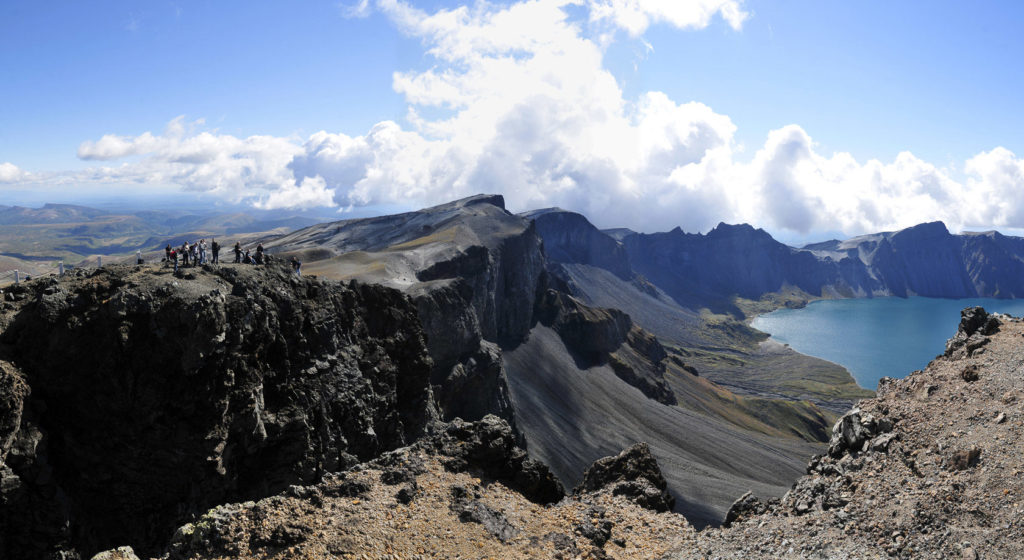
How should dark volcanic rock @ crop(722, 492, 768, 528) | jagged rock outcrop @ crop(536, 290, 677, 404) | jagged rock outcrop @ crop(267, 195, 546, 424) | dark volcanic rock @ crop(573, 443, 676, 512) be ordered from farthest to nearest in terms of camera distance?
jagged rock outcrop @ crop(536, 290, 677, 404) < jagged rock outcrop @ crop(267, 195, 546, 424) < dark volcanic rock @ crop(573, 443, 676, 512) < dark volcanic rock @ crop(722, 492, 768, 528)

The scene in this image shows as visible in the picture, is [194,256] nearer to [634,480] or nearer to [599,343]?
[634,480]

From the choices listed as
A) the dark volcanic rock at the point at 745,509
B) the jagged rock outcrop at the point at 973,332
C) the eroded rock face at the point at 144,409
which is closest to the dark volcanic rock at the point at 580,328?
the eroded rock face at the point at 144,409

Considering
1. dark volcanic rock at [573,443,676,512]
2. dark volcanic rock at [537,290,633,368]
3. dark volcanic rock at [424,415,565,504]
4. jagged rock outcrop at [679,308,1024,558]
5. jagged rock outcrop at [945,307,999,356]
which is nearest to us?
jagged rock outcrop at [679,308,1024,558]

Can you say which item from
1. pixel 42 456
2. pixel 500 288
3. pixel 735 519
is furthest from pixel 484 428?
pixel 500 288

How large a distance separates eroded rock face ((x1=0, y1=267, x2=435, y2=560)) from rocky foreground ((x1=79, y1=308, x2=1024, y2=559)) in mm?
13816

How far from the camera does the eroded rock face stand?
87.0 ft

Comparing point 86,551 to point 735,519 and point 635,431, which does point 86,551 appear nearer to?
point 735,519

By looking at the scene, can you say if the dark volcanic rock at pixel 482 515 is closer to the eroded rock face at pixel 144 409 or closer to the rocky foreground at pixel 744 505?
the rocky foreground at pixel 744 505

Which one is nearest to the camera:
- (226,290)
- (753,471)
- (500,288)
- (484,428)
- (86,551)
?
(484,428)

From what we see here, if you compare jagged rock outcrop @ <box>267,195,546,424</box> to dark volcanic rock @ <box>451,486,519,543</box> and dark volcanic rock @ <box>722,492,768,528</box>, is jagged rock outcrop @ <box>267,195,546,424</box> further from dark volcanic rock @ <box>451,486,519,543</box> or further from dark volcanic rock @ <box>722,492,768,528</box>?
dark volcanic rock @ <box>722,492,768,528</box>

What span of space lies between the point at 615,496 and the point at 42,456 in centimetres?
2630

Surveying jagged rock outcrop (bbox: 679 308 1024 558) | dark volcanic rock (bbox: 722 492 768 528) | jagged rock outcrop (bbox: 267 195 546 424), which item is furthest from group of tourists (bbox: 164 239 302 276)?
jagged rock outcrop (bbox: 267 195 546 424)

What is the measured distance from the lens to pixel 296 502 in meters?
18.4

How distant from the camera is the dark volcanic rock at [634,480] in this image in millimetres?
26641
